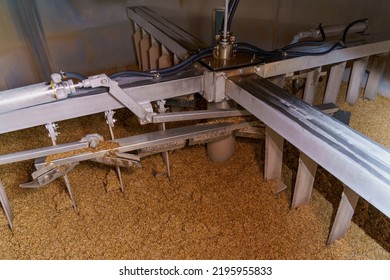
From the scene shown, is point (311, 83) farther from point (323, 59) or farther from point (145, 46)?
point (145, 46)

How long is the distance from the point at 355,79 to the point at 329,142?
1.19 meters

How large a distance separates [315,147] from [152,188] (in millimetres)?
753

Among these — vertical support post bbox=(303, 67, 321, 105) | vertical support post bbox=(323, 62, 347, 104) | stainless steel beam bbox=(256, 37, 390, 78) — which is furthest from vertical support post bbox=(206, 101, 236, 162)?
vertical support post bbox=(323, 62, 347, 104)

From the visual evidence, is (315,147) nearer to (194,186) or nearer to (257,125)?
(257,125)

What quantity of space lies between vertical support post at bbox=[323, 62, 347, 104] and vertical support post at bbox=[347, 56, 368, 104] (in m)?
0.23

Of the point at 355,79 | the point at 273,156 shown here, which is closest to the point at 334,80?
the point at 355,79

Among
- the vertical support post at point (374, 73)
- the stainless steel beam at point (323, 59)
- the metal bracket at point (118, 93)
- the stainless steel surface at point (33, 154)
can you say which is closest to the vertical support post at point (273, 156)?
the stainless steel beam at point (323, 59)

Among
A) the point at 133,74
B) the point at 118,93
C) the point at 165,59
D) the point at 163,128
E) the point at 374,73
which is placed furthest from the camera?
the point at 374,73

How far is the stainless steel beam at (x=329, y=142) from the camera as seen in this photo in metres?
0.63

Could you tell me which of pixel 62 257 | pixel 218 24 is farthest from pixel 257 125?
pixel 218 24

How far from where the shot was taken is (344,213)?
96 cm

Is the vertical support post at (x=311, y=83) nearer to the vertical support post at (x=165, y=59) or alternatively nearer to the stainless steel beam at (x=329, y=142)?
the stainless steel beam at (x=329, y=142)

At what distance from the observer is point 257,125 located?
1.25 metres

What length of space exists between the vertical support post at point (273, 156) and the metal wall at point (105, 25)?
106 centimetres
